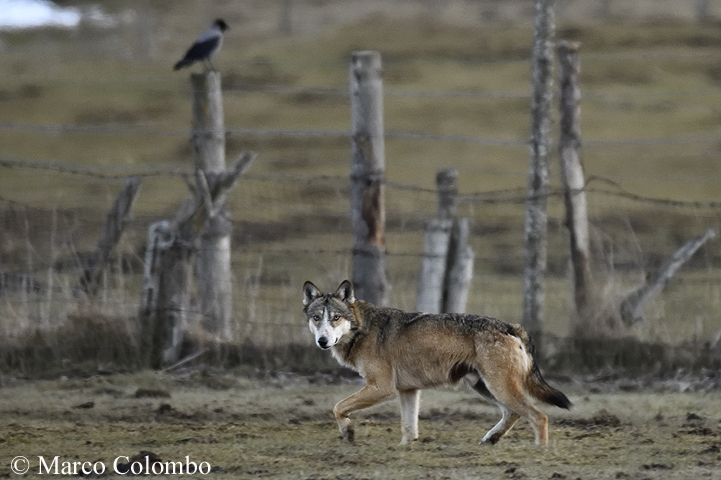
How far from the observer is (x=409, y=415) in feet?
28.2

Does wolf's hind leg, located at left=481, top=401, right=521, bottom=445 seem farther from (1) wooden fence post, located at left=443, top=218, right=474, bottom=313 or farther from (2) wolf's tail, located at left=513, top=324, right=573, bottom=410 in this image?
(1) wooden fence post, located at left=443, top=218, right=474, bottom=313

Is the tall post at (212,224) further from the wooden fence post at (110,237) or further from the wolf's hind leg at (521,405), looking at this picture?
the wolf's hind leg at (521,405)

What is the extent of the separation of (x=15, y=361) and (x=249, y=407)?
2619mm

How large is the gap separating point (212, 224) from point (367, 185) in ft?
4.83

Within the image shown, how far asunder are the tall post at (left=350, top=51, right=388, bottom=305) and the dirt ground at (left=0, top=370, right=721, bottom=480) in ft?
3.25

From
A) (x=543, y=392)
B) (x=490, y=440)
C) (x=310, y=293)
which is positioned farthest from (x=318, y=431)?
(x=543, y=392)

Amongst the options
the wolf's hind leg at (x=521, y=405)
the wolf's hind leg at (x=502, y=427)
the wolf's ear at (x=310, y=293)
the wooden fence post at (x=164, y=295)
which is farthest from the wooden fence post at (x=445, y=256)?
the wolf's hind leg at (x=521, y=405)

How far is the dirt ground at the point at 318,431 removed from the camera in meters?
7.68

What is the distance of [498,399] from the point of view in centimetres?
827

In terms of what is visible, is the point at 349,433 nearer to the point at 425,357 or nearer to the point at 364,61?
the point at 425,357

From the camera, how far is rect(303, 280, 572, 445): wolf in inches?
326

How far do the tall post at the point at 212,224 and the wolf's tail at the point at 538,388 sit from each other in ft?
12.6

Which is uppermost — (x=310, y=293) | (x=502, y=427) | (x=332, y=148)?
(x=332, y=148)

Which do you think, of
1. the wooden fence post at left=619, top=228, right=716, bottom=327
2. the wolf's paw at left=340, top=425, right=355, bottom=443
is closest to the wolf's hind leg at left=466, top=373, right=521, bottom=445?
the wolf's paw at left=340, top=425, right=355, bottom=443
